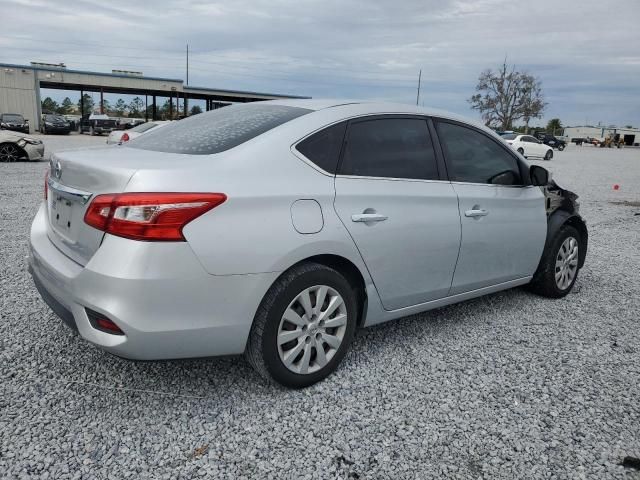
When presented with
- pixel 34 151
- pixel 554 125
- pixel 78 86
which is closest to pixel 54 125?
pixel 78 86

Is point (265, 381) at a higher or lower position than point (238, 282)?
lower

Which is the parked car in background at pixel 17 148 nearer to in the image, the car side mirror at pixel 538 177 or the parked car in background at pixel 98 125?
the car side mirror at pixel 538 177

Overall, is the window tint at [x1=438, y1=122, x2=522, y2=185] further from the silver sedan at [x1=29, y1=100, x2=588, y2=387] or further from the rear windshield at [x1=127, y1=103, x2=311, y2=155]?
the rear windshield at [x1=127, y1=103, x2=311, y2=155]

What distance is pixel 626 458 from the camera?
8.26ft

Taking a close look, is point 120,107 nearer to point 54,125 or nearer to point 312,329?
point 54,125

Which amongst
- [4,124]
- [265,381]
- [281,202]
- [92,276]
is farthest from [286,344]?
[4,124]

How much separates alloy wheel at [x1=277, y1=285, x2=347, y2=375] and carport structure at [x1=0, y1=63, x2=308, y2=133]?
40.1 meters

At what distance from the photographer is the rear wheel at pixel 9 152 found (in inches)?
583

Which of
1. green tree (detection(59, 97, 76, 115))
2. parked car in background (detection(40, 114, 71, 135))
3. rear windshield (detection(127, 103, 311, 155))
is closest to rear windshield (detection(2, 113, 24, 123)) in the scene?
parked car in background (detection(40, 114, 71, 135))

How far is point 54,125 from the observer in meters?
36.0

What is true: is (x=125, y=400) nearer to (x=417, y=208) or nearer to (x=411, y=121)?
(x=417, y=208)

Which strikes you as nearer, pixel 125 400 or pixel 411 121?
pixel 125 400

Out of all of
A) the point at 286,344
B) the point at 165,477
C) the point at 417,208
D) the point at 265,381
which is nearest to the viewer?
the point at 165,477

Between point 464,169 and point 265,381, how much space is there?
2.01m
